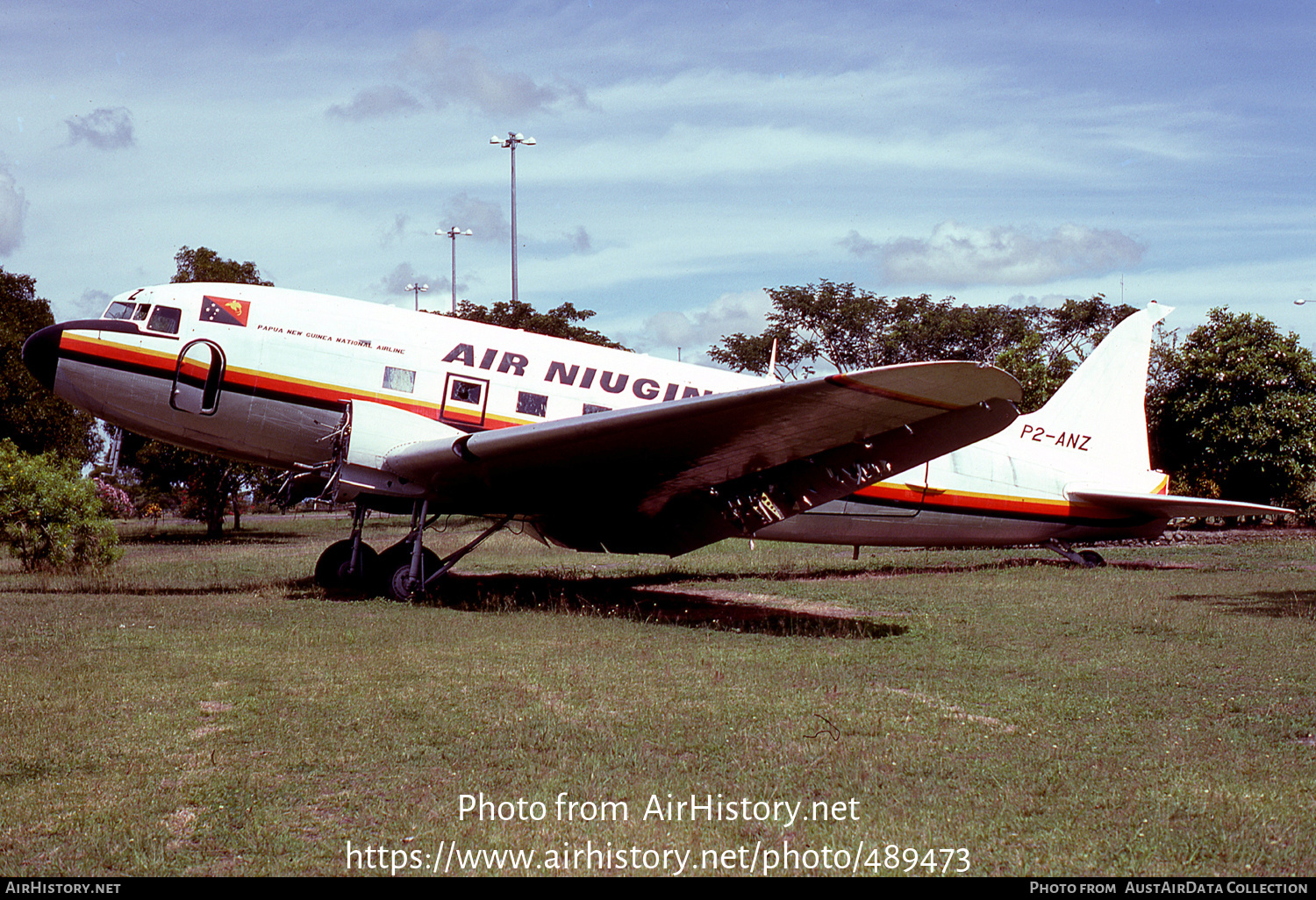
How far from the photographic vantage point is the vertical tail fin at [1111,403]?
19078mm

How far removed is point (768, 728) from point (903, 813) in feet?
6.14

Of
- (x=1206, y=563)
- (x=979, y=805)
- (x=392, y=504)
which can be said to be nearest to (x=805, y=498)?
(x=392, y=504)

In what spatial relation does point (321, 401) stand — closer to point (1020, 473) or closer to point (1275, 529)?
point (1020, 473)

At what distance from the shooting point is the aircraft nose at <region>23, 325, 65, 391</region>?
14.6 meters

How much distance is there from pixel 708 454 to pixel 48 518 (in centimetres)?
1323

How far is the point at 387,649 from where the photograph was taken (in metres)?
10.4

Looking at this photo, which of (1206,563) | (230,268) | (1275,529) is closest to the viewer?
(1206,563)

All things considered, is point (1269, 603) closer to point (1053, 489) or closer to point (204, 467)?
point (1053, 489)

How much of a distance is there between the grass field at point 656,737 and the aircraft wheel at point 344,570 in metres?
1.63

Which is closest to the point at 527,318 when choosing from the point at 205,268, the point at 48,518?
the point at 205,268

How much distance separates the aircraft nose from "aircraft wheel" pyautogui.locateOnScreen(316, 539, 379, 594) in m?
4.70

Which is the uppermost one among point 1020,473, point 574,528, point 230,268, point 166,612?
point 230,268

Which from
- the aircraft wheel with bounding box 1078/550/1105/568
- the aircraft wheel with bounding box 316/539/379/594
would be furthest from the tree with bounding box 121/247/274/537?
the aircraft wheel with bounding box 1078/550/1105/568

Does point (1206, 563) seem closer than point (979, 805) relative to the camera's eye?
No
